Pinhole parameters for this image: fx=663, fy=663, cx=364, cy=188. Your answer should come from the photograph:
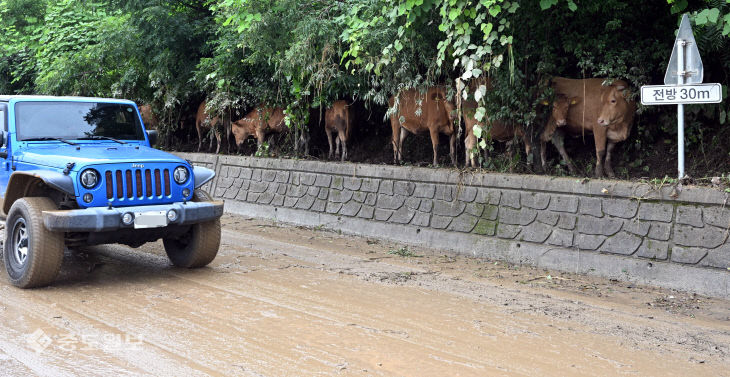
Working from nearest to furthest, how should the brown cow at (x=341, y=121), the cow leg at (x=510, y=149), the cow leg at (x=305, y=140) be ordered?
the cow leg at (x=510, y=149) → the brown cow at (x=341, y=121) → the cow leg at (x=305, y=140)

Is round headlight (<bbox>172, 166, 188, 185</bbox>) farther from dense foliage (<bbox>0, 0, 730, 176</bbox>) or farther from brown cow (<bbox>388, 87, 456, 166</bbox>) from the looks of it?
brown cow (<bbox>388, 87, 456, 166</bbox>)

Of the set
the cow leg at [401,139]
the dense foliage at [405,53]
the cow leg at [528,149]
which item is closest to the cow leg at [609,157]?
the dense foliage at [405,53]

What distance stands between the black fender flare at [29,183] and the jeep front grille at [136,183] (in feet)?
1.18

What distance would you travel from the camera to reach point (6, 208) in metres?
7.26

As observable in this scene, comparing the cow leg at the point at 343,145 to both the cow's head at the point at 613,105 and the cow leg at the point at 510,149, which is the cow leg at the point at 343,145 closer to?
the cow leg at the point at 510,149

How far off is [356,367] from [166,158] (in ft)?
12.4

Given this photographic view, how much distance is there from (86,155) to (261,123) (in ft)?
22.4

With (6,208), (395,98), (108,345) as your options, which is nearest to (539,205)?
(395,98)

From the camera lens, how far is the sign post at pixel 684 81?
6.75 metres

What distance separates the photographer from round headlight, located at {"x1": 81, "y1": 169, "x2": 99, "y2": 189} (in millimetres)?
6469

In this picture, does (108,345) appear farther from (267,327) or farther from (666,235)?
(666,235)

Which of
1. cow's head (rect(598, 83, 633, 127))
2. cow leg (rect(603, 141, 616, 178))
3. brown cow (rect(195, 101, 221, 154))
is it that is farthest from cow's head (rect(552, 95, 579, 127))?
brown cow (rect(195, 101, 221, 154))

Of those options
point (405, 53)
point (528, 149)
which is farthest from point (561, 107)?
point (405, 53)

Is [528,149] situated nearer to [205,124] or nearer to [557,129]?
[557,129]
